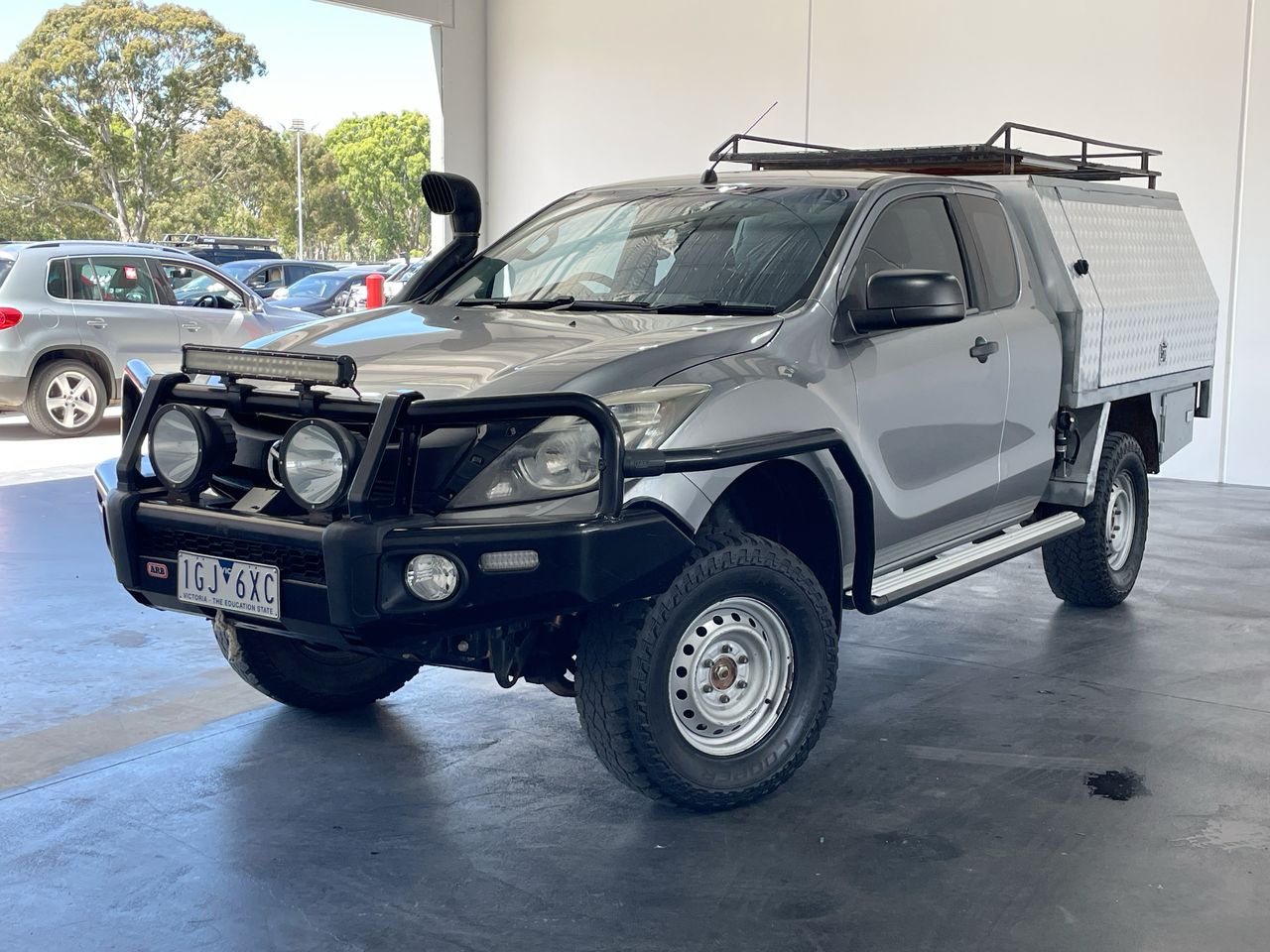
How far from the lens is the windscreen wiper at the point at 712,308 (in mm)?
4055

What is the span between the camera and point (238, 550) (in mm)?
3416

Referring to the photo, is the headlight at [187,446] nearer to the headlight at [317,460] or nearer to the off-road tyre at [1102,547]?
the headlight at [317,460]

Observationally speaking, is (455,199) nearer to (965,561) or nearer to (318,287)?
(965,561)

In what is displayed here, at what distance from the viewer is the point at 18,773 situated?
400cm

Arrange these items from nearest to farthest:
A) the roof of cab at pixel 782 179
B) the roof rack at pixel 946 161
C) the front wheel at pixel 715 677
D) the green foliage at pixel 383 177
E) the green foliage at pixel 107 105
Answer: the front wheel at pixel 715 677 < the roof of cab at pixel 782 179 < the roof rack at pixel 946 161 < the green foliage at pixel 107 105 < the green foliage at pixel 383 177

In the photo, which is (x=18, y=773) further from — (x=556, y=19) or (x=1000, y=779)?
(x=556, y=19)

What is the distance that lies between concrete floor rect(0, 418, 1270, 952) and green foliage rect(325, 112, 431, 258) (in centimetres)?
4598

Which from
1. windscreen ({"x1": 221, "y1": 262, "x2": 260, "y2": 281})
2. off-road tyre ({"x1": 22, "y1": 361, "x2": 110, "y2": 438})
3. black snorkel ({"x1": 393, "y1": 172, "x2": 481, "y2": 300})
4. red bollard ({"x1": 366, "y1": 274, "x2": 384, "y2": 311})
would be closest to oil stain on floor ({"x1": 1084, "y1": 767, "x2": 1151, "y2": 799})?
black snorkel ({"x1": 393, "y1": 172, "x2": 481, "y2": 300})

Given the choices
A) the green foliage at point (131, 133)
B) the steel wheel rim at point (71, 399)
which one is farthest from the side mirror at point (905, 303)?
the green foliage at point (131, 133)

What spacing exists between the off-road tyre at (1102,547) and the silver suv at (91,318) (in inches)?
334

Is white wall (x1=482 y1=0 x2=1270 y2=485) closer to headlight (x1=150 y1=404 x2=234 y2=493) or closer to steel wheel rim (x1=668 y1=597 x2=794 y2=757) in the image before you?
steel wheel rim (x1=668 y1=597 x2=794 y2=757)

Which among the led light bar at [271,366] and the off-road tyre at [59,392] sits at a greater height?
the led light bar at [271,366]

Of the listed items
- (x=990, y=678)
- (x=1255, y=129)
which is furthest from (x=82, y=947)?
(x=1255, y=129)

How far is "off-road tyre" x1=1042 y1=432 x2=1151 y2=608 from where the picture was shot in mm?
5898
